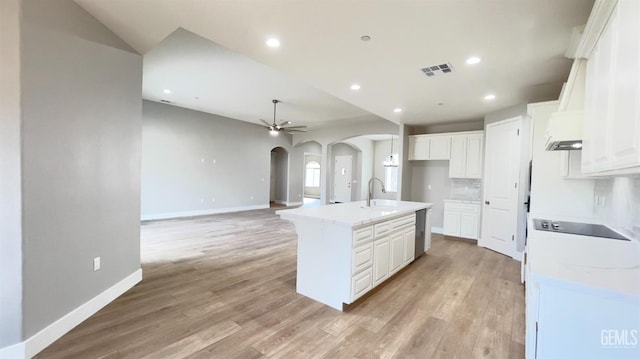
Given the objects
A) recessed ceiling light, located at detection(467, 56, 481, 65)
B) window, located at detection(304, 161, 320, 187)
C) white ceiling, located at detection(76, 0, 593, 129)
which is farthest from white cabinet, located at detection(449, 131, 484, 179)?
window, located at detection(304, 161, 320, 187)

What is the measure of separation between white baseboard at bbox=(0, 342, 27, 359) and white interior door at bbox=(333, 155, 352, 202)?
10.3 meters

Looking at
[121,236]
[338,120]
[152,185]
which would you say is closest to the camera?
[121,236]

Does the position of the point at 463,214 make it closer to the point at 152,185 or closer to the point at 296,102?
the point at 296,102

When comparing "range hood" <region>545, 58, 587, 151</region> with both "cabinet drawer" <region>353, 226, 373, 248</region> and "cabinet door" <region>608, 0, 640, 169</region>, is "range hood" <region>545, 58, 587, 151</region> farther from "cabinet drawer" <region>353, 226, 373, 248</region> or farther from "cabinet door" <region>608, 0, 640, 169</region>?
"cabinet drawer" <region>353, 226, 373, 248</region>

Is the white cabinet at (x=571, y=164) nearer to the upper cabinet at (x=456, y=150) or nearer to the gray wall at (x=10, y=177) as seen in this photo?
the upper cabinet at (x=456, y=150)

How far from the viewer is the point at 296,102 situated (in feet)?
20.4

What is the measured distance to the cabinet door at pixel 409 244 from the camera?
12.2ft

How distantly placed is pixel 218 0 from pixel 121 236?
252cm

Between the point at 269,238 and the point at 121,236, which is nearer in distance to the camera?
the point at 121,236

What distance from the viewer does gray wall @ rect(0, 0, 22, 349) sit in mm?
1744

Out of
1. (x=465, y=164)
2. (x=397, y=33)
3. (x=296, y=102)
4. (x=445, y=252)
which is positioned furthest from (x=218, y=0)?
(x=465, y=164)

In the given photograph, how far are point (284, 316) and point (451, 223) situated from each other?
189 inches

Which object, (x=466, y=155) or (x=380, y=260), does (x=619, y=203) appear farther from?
(x=466, y=155)

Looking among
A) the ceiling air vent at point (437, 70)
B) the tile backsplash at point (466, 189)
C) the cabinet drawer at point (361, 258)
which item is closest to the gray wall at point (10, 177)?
the cabinet drawer at point (361, 258)
